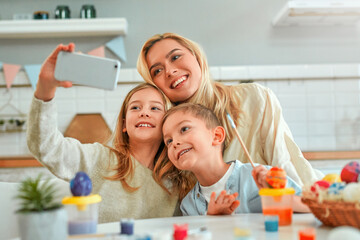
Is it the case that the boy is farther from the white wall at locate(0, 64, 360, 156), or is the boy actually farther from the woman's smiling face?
the white wall at locate(0, 64, 360, 156)


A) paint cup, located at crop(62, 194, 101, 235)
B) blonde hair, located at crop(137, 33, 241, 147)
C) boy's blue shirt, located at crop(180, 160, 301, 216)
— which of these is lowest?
boy's blue shirt, located at crop(180, 160, 301, 216)

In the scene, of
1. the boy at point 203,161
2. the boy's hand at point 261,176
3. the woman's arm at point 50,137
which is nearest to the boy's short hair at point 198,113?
the boy at point 203,161

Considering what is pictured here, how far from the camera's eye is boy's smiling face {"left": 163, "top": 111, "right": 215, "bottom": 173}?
53.4 inches

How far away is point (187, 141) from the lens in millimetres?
1374

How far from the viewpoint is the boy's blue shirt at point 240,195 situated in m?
1.33

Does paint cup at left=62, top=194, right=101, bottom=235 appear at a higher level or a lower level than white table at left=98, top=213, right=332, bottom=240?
higher

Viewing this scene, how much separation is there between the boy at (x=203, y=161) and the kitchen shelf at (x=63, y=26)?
2.16 meters

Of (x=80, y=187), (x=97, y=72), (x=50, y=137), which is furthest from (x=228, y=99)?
(x=80, y=187)

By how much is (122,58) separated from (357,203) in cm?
299

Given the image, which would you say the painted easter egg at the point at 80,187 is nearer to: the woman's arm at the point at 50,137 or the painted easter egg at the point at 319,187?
the woman's arm at the point at 50,137

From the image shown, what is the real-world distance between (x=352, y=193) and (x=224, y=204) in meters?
0.42

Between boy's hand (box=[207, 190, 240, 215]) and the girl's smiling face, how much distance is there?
16.3 inches

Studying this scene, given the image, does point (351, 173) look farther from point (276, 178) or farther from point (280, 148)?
point (280, 148)

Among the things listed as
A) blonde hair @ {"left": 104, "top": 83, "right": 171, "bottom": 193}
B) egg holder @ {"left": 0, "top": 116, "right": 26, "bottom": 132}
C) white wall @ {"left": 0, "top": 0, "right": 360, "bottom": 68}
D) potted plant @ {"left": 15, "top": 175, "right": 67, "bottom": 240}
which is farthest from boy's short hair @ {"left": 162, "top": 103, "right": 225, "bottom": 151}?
egg holder @ {"left": 0, "top": 116, "right": 26, "bottom": 132}
